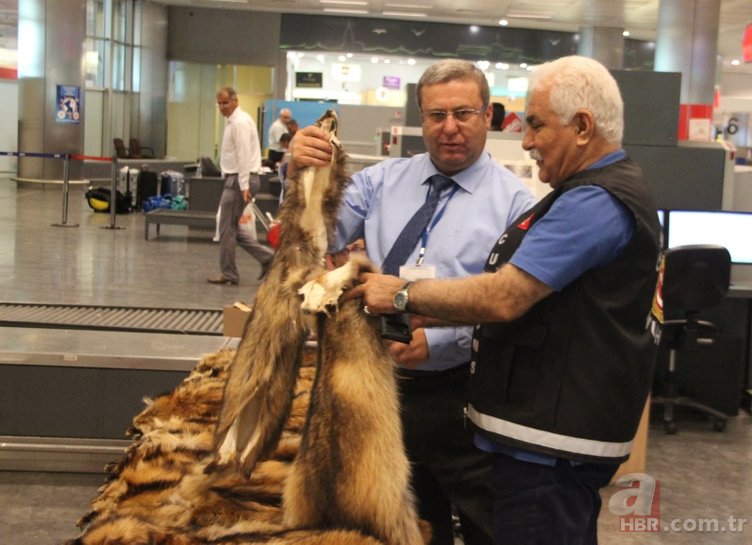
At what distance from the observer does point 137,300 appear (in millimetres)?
7965

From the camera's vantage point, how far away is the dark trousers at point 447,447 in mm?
2195

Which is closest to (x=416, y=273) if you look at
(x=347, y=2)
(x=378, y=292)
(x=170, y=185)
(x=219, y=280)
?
(x=378, y=292)

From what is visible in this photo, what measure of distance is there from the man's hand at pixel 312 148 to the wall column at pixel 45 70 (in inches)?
777

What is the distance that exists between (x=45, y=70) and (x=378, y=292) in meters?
20.3

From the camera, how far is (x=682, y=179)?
21.5 ft

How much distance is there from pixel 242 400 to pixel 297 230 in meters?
0.40

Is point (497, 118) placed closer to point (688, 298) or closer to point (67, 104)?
point (688, 298)

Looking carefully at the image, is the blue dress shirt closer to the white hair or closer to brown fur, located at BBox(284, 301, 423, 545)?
brown fur, located at BBox(284, 301, 423, 545)

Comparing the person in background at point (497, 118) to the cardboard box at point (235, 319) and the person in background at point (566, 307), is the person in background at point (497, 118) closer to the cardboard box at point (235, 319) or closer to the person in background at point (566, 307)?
the cardboard box at point (235, 319)

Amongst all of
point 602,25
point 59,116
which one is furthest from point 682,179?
point 602,25

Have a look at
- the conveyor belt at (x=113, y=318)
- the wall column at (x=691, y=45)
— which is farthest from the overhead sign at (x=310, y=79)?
the conveyor belt at (x=113, y=318)

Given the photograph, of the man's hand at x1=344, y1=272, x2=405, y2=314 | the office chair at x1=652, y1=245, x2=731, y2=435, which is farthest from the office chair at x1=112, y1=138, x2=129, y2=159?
the man's hand at x1=344, y1=272, x2=405, y2=314

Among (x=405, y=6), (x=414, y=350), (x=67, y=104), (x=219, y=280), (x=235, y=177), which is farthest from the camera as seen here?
(x=405, y=6)

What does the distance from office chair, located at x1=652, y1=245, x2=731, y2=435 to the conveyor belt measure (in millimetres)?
2627
